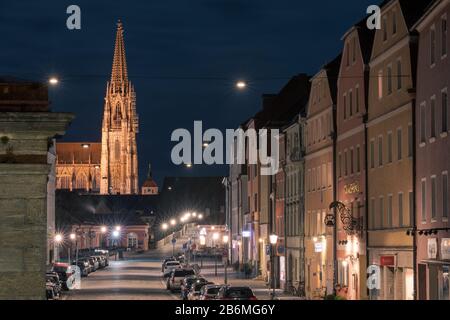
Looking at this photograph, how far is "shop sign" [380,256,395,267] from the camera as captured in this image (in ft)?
171

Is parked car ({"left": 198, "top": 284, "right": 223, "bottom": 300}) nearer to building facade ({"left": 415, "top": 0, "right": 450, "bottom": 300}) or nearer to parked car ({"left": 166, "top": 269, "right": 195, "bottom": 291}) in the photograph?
building facade ({"left": 415, "top": 0, "right": 450, "bottom": 300})

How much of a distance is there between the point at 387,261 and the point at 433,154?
28.5ft

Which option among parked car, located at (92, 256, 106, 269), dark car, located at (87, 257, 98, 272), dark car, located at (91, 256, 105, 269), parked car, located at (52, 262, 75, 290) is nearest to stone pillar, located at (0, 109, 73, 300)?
parked car, located at (52, 262, 75, 290)

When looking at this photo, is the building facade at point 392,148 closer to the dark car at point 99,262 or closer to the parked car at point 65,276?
the parked car at point 65,276

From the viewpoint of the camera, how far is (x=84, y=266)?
106500 millimetres

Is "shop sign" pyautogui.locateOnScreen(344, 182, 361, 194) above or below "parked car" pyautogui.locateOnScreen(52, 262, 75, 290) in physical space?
above

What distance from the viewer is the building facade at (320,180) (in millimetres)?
68688

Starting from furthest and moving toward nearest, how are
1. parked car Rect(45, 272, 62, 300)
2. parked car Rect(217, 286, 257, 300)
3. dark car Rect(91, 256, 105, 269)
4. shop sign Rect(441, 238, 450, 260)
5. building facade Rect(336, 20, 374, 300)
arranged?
dark car Rect(91, 256, 105, 269)
parked car Rect(45, 272, 62, 300)
building facade Rect(336, 20, 374, 300)
parked car Rect(217, 286, 257, 300)
shop sign Rect(441, 238, 450, 260)

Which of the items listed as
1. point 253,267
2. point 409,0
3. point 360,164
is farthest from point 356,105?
point 253,267

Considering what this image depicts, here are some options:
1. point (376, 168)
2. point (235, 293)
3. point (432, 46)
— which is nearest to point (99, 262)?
point (376, 168)

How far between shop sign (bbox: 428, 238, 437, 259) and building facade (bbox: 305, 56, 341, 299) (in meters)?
20.9

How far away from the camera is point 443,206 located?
43094 millimetres

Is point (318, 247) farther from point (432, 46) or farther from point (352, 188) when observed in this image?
point (432, 46)

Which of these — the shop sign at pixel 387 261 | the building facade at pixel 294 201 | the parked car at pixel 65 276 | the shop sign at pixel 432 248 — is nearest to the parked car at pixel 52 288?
the parked car at pixel 65 276
